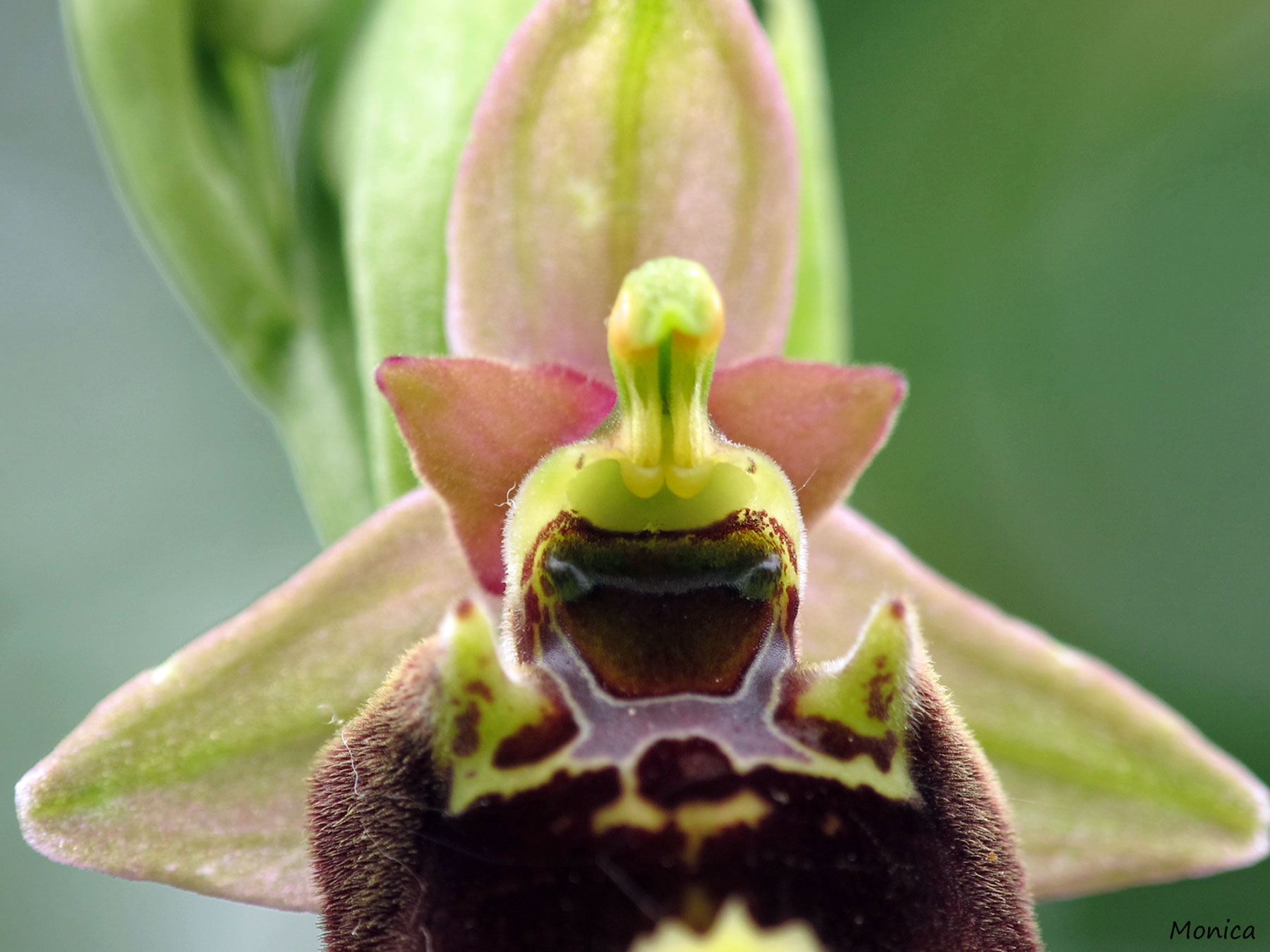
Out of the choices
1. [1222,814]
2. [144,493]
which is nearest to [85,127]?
[144,493]

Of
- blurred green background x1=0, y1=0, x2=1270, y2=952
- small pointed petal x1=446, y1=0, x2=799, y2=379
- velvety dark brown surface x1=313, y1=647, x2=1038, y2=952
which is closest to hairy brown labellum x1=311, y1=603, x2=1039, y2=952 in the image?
velvety dark brown surface x1=313, y1=647, x2=1038, y2=952

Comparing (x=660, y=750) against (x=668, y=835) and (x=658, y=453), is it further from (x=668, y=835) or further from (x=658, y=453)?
(x=658, y=453)

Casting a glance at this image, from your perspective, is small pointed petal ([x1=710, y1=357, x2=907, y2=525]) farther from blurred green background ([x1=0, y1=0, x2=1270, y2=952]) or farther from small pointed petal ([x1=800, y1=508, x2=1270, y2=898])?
blurred green background ([x1=0, y1=0, x2=1270, y2=952])

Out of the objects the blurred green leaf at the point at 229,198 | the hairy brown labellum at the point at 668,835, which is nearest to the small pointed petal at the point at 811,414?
the hairy brown labellum at the point at 668,835

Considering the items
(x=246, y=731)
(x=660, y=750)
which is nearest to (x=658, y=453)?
(x=660, y=750)

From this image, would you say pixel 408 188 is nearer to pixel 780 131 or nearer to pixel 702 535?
pixel 780 131
